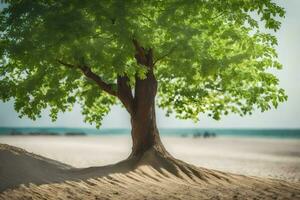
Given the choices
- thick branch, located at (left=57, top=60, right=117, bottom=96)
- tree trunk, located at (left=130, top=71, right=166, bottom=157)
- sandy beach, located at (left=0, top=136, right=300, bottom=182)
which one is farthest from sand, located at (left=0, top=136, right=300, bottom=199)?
sandy beach, located at (left=0, top=136, right=300, bottom=182)

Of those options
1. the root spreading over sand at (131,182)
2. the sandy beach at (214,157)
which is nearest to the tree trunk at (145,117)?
the root spreading over sand at (131,182)

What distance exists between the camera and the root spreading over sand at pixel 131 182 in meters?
12.6

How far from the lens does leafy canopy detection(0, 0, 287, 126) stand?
1423cm

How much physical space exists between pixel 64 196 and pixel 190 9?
7164 mm

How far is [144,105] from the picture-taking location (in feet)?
57.9

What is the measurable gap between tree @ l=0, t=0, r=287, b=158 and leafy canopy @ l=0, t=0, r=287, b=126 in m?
0.03

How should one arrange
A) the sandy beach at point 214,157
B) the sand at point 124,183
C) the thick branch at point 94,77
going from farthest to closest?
1. the sandy beach at point 214,157
2. the thick branch at point 94,77
3. the sand at point 124,183

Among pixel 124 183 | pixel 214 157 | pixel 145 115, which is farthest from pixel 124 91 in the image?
pixel 214 157

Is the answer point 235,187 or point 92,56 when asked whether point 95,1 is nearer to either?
point 92,56

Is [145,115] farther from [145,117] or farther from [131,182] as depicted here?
[131,182]

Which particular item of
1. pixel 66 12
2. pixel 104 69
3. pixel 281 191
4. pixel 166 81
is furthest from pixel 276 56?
pixel 66 12

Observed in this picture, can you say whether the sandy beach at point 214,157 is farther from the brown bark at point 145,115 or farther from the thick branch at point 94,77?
the thick branch at point 94,77

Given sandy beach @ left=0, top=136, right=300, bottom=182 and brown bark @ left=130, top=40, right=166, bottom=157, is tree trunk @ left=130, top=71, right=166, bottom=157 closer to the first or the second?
brown bark @ left=130, top=40, right=166, bottom=157

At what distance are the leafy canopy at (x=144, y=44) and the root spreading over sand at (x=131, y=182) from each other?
2.57 meters
